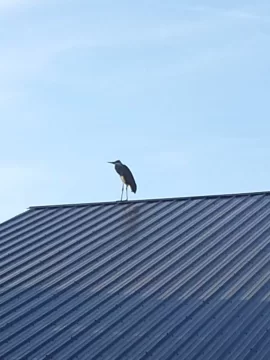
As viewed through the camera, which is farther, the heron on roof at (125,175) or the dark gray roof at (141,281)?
the heron on roof at (125,175)

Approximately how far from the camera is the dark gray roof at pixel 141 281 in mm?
16969

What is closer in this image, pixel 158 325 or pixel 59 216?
pixel 158 325

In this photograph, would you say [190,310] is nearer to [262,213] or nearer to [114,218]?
[262,213]

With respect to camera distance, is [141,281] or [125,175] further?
[125,175]

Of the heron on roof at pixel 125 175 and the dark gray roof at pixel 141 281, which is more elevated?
the heron on roof at pixel 125 175

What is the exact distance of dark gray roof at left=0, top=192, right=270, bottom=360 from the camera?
55.7 ft

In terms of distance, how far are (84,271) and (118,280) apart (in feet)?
4.26

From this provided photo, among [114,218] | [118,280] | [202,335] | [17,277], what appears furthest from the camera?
[114,218]

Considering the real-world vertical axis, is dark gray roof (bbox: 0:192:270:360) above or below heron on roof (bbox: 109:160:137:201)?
below

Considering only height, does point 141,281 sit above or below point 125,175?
below

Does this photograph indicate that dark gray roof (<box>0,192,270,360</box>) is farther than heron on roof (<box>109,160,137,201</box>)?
No

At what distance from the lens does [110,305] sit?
1917 cm

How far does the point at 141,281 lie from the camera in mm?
20297

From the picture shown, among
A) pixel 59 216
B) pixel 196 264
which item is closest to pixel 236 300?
pixel 196 264
